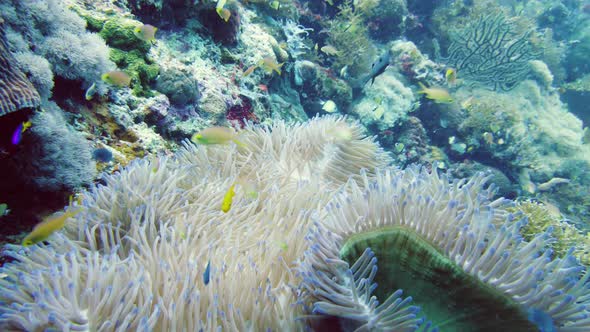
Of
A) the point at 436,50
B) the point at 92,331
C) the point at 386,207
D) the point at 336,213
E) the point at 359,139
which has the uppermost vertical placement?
the point at 436,50

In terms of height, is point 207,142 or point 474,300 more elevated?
point 474,300

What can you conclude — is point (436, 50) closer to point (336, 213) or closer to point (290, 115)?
point (290, 115)

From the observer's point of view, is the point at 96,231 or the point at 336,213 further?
the point at 96,231

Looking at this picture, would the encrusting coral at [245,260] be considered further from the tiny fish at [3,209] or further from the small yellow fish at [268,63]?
the small yellow fish at [268,63]

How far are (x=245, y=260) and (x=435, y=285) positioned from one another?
1022mm

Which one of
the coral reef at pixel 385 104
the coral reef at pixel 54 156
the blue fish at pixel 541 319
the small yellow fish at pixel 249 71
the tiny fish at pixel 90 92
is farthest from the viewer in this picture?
the coral reef at pixel 385 104

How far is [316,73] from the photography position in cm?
706

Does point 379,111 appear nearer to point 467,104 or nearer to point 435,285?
point 467,104

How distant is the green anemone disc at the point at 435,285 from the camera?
1402 mm

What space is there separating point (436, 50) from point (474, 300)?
37.1ft

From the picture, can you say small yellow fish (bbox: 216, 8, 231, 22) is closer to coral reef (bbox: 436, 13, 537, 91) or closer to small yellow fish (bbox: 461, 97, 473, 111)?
small yellow fish (bbox: 461, 97, 473, 111)

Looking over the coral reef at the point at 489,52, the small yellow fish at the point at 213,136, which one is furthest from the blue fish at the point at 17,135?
the coral reef at the point at 489,52

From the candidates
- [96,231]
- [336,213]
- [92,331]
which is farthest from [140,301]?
[336,213]

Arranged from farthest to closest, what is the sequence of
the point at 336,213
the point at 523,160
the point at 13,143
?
the point at 523,160 → the point at 13,143 → the point at 336,213
